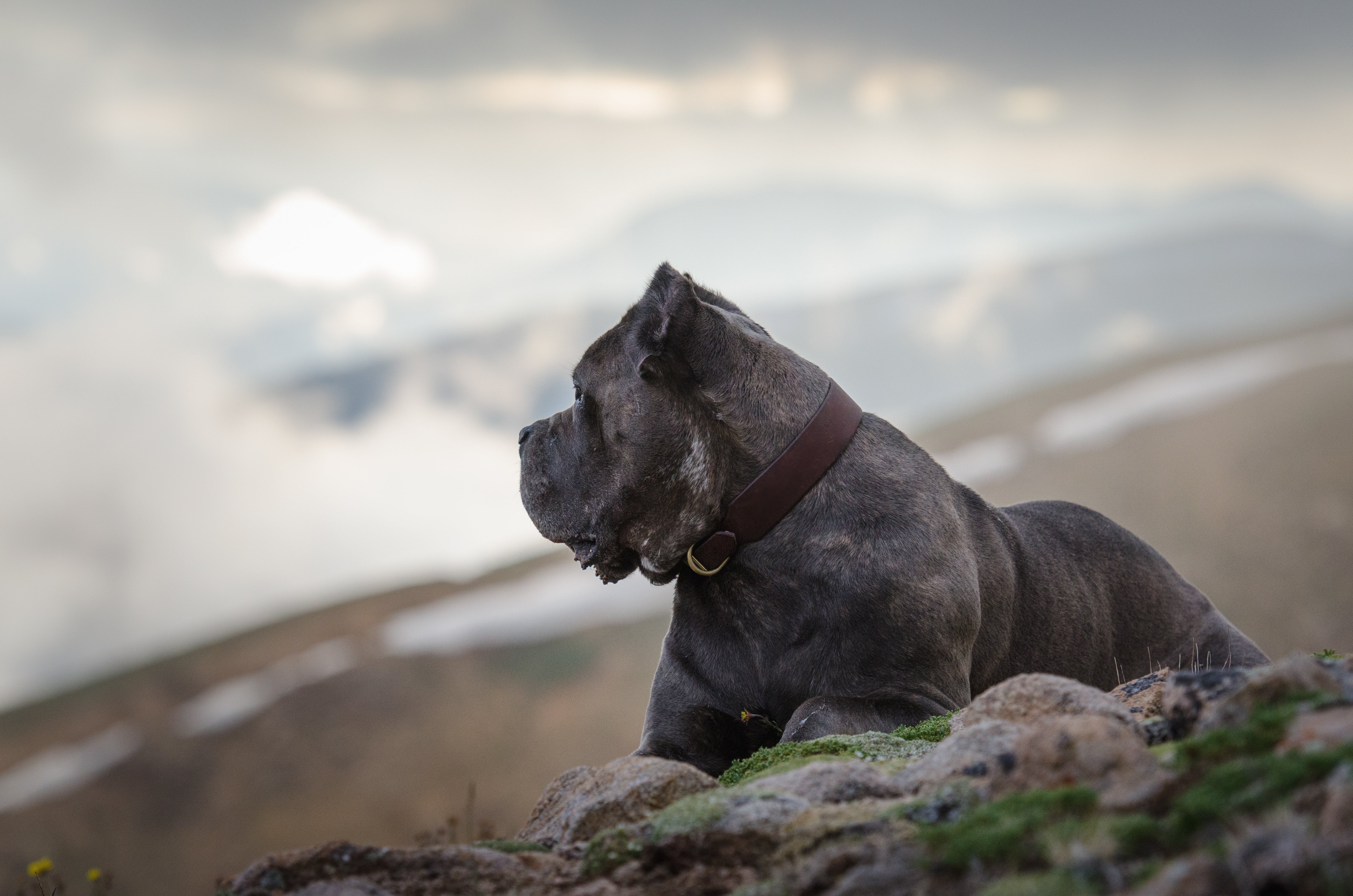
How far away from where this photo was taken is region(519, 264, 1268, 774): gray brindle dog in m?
6.14

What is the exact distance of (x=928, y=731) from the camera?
541 centimetres

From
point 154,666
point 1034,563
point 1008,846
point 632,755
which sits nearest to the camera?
point 1008,846

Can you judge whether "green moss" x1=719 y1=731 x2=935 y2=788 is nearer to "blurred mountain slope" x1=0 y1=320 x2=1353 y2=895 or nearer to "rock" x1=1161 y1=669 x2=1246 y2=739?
"rock" x1=1161 y1=669 x2=1246 y2=739

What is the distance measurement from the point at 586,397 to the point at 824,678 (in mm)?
2187

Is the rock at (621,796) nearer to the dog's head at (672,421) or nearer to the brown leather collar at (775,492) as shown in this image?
the brown leather collar at (775,492)

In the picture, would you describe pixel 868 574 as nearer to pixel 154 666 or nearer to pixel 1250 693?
pixel 1250 693

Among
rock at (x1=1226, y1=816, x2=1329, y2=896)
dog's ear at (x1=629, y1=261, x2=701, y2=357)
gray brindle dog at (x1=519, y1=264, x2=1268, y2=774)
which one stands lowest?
rock at (x1=1226, y1=816, x2=1329, y2=896)

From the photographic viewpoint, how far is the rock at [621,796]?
445 cm

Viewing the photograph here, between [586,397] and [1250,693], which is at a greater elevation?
[586,397]

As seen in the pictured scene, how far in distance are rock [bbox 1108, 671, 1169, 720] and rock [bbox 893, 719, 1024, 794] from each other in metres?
1.26

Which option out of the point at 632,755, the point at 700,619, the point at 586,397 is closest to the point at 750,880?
the point at 632,755

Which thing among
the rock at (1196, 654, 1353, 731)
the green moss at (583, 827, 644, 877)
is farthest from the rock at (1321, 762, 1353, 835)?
the green moss at (583, 827, 644, 877)

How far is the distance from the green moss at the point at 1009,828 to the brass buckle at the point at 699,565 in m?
3.21

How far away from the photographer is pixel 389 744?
25.4 meters
